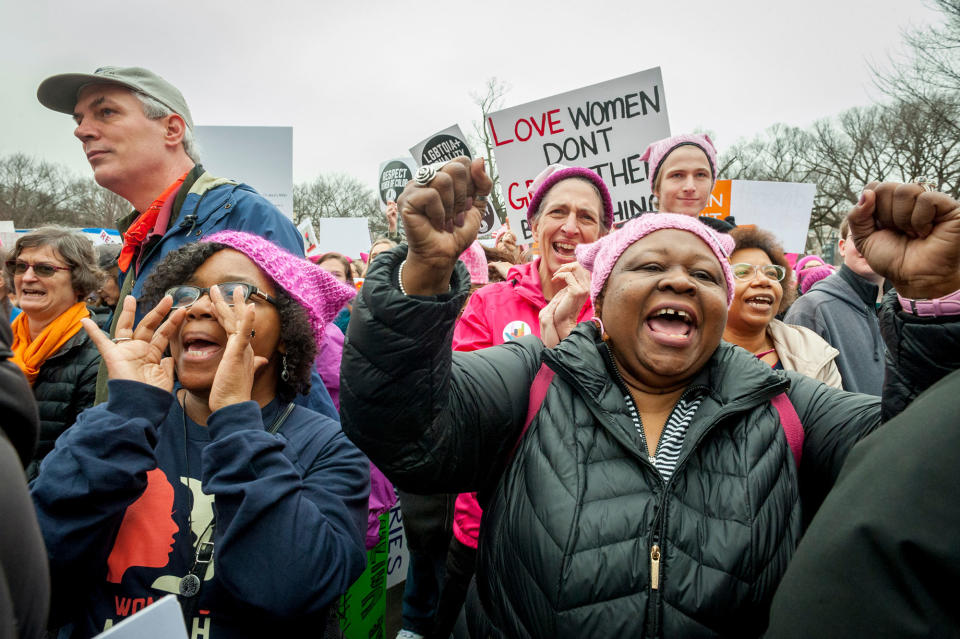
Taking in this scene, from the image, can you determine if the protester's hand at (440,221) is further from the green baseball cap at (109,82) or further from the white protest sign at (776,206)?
the white protest sign at (776,206)

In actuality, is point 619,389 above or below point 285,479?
above

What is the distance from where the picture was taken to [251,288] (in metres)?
1.75

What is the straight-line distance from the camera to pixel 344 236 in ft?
32.2

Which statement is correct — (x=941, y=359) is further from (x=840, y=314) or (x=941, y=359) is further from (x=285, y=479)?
(x=840, y=314)

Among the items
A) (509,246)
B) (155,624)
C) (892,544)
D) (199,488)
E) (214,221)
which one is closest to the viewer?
(892,544)

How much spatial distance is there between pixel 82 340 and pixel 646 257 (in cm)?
298

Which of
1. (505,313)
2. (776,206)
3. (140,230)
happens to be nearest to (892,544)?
(505,313)

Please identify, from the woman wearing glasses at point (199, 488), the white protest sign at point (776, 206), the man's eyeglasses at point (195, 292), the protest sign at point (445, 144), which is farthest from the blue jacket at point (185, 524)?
the protest sign at point (445, 144)

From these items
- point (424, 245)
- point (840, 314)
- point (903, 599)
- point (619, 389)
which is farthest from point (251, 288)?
point (840, 314)

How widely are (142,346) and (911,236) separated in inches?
76.8

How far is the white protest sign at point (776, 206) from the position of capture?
5367 mm

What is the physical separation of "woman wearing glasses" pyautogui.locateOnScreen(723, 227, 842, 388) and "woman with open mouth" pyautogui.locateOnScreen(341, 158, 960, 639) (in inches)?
46.4

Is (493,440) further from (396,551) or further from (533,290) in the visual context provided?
(396,551)

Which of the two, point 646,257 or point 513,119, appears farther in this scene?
point 513,119
